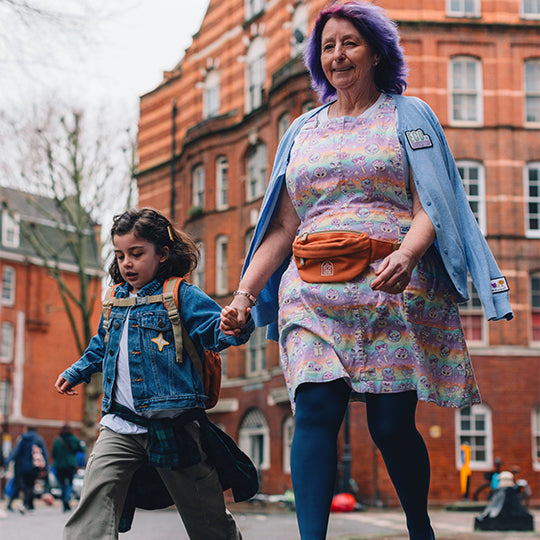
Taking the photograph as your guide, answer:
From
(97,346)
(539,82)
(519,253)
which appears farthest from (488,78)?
(97,346)

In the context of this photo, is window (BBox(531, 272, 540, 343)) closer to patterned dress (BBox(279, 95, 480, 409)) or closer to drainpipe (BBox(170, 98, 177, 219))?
drainpipe (BBox(170, 98, 177, 219))

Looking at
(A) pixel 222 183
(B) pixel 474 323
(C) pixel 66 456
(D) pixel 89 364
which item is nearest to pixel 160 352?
(D) pixel 89 364

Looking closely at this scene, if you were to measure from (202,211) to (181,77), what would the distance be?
7786 millimetres

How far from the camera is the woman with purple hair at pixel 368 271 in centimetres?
380

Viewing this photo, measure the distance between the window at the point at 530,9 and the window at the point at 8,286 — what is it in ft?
131

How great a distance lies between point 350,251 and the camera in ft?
12.7

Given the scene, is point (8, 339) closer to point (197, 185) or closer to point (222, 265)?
point (197, 185)

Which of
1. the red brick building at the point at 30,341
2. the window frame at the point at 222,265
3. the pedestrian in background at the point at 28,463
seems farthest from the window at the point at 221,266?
the red brick building at the point at 30,341

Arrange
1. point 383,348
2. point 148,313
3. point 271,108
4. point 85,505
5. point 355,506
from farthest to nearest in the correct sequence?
point 271,108, point 355,506, point 148,313, point 85,505, point 383,348

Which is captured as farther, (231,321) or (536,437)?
(536,437)

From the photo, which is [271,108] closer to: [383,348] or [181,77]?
[181,77]

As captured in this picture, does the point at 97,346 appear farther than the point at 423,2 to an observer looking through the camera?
No

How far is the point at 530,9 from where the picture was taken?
32.5m

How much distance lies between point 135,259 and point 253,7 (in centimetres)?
3652
